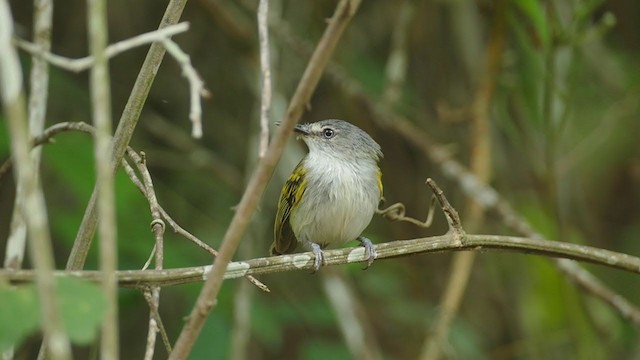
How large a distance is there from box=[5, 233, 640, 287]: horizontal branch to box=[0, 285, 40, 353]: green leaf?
43cm

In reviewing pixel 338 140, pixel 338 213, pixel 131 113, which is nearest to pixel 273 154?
pixel 131 113

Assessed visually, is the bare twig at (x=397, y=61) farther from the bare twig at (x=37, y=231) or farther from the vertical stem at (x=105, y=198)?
the bare twig at (x=37, y=231)

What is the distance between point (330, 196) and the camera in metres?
4.52

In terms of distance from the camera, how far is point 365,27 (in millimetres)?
6613

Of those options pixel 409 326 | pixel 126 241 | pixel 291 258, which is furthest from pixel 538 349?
pixel 291 258

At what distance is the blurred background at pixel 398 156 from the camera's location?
5.48 m

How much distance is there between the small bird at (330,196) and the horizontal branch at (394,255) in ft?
4.79

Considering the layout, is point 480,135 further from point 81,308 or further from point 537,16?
point 81,308

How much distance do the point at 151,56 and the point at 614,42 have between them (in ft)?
16.7

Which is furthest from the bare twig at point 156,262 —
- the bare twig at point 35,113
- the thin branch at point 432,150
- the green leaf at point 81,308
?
the thin branch at point 432,150

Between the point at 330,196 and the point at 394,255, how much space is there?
179 cm

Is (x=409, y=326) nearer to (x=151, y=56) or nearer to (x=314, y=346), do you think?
(x=314, y=346)

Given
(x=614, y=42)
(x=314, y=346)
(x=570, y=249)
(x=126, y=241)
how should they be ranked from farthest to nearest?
(x=614, y=42) < (x=314, y=346) < (x=126, y=241) < (x=570, y=249)

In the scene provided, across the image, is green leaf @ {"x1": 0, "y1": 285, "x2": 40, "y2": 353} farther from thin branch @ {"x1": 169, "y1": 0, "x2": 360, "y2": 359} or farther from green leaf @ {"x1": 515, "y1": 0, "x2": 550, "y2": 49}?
green leaf @ {"x1": 515, "y1": 0, "x2": 550, "y2": 49}
